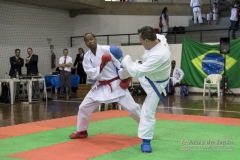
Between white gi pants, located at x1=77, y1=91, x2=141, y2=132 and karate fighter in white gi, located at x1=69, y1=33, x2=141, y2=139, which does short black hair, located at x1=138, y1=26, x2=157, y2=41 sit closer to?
karate fighter in white gi, located at x1=69, y1=33, x2=141, y2=139

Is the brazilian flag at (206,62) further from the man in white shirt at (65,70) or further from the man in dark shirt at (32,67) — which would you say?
the man in dark shirt at (32,67)

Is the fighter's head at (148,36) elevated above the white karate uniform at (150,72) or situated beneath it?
elevated above

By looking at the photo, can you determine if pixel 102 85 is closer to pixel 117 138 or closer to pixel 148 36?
pixel 117 138

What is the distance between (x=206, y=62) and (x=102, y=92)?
10.0m

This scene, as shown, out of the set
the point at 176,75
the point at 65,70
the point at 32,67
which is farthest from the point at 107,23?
the point at 32,67

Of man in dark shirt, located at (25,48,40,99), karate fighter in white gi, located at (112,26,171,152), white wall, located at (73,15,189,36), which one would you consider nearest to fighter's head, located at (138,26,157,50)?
karate fighter in white gi, located at (112,26,171,152)

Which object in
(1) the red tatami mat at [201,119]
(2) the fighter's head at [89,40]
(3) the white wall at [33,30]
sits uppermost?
(3) the white wall at [33,30]

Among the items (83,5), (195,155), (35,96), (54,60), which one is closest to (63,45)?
(54,60)

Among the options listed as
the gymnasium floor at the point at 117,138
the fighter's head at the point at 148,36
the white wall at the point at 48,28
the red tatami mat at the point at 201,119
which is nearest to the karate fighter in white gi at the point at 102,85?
the gymnasium floor at the point at 117,138

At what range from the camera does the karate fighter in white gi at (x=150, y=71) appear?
4.64m

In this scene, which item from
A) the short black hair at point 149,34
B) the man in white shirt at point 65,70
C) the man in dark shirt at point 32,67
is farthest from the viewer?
the man in white shirt at point 65,70

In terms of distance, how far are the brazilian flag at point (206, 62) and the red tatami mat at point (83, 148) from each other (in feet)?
30.6

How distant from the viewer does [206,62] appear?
14.9 metres

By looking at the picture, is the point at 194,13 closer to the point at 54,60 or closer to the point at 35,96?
the point at 54,60
